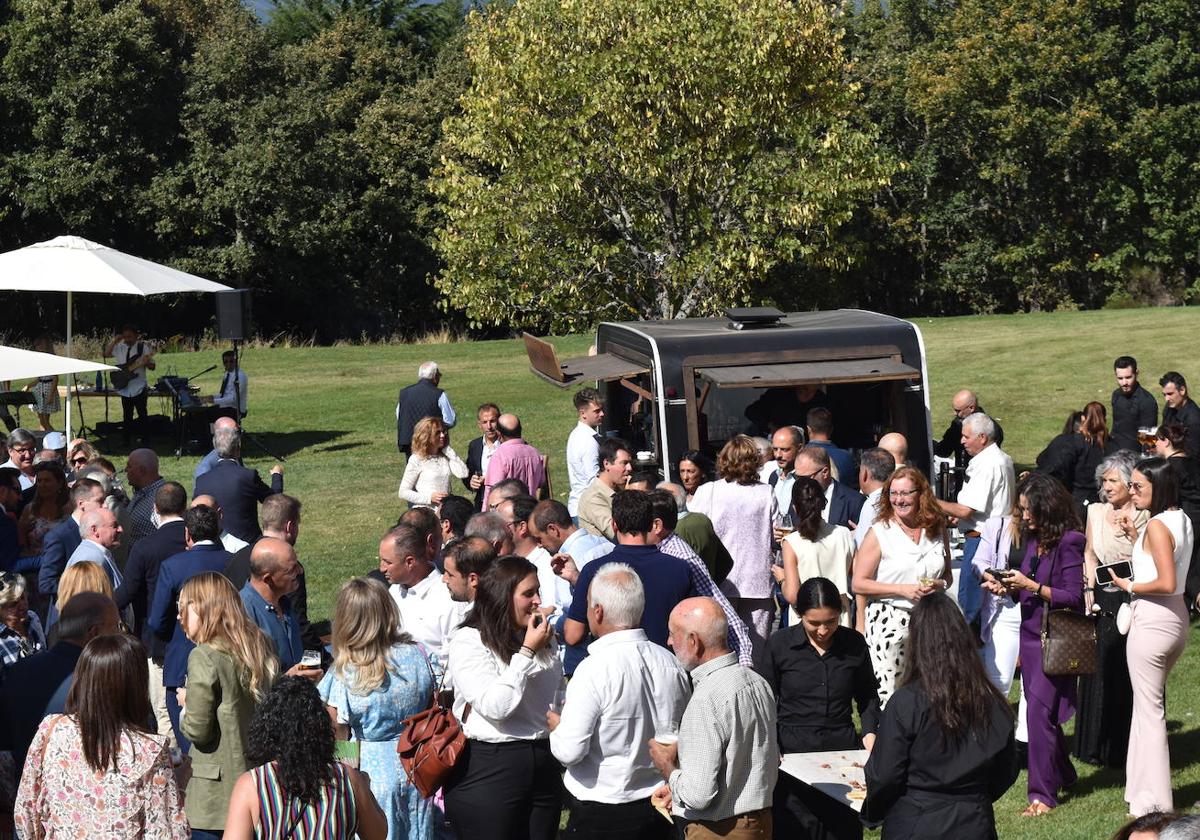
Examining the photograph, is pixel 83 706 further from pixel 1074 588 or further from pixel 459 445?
pixel 459 445

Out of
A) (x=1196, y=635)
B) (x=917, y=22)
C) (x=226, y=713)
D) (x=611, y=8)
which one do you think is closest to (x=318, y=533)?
(x=1196, y=635)

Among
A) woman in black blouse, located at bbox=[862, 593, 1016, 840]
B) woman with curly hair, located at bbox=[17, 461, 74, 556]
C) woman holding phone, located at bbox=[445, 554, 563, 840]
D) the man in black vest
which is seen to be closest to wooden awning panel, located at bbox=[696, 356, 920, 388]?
the man in black vest

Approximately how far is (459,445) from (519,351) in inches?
454

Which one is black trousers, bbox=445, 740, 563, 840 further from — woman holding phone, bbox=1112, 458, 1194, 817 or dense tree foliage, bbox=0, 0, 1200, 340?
dense tree foliage, bbox=0, 0, 1200, 340

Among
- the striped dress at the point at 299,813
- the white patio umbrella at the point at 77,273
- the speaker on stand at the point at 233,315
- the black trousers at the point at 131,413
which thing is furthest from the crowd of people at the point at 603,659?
the black trousers at the point at 131,413

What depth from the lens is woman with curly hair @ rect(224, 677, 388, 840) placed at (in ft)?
14.7

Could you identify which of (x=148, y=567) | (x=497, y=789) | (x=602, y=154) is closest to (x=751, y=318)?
(x=148, y=567)

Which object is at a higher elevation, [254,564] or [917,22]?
[917,22]

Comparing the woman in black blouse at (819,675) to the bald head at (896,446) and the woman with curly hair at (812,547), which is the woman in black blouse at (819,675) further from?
the bald head at (896,446)

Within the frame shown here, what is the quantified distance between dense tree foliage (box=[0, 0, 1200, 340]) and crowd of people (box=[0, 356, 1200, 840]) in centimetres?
1905

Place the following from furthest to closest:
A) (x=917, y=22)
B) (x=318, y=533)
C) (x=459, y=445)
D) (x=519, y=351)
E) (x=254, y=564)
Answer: (x=917, y=22)
(x=519, y=351)
(x=459, y=445)
(x=318, y=533)
(x=254, y=564)

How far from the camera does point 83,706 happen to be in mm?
4922

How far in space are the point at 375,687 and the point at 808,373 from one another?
7285 millimetres

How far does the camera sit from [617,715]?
533 centimetres
